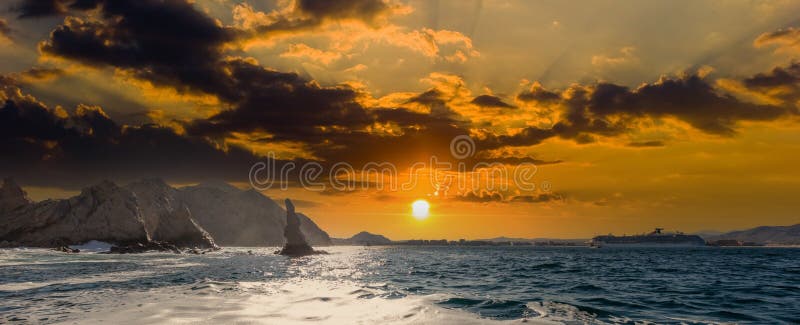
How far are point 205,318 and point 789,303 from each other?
1155 inches

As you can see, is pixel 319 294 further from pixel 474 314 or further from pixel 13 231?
pixel 13 231

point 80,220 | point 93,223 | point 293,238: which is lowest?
point 293,238

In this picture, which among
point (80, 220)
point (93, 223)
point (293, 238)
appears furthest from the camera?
point (93, 223)

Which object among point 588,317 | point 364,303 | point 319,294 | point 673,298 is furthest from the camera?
point 319,294

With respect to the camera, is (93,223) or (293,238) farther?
(93,223)

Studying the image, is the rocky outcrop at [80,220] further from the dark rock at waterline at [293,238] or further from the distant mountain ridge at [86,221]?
the dark rock at waterline at [293,238]

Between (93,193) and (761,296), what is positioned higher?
(93,193)

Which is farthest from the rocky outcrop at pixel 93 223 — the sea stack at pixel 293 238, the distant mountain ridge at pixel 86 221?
the sea stack at pixel 293 238

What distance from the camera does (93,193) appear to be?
17388cm

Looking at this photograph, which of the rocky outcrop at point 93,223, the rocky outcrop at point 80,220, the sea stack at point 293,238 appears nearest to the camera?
the sea stack at point 293,238

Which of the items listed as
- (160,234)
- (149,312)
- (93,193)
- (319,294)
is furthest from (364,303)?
(93,193)

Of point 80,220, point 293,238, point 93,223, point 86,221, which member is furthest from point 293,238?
point 80,220

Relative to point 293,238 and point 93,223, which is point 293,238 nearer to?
point 293,238

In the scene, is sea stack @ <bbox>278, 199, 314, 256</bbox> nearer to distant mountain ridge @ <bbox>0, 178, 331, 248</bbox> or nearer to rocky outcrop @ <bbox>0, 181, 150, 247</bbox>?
distant mountain ridge @ <bbox>0, 178, 331, 248</bbox>
